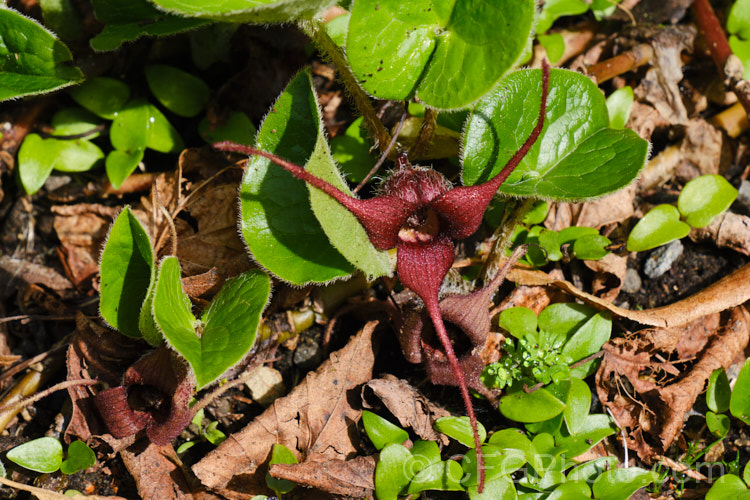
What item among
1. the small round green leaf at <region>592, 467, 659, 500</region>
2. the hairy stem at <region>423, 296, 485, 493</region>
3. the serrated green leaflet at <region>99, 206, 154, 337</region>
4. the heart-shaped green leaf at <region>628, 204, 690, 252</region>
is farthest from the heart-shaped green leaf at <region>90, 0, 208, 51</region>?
the small round green leaf at <region>592, 467, 659, 500</region>

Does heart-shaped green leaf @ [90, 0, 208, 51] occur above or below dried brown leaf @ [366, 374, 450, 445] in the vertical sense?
above

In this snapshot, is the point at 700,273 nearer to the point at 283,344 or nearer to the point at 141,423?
the point at 283,344

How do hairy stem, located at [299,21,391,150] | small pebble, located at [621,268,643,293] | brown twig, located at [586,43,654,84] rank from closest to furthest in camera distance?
hairy stem, located at [299,21,391,150] → small pebble, located at [621,268,643,293] → brown twig, located at [586,43,654,84]

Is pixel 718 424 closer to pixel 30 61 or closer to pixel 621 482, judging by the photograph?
pixel 621 482

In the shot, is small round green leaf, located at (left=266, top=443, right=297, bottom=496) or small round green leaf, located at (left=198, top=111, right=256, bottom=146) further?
small round green leaf, located at (left=198, top=111, right=256, bottom=146)

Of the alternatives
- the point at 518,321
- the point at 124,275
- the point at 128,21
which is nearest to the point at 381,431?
the point at 518,321

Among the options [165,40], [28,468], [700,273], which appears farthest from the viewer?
[165,40]

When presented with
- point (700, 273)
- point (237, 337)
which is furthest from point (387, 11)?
point (700, 273)

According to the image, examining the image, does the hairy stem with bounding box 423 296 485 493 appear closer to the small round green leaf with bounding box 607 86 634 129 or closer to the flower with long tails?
the flower with long tails
